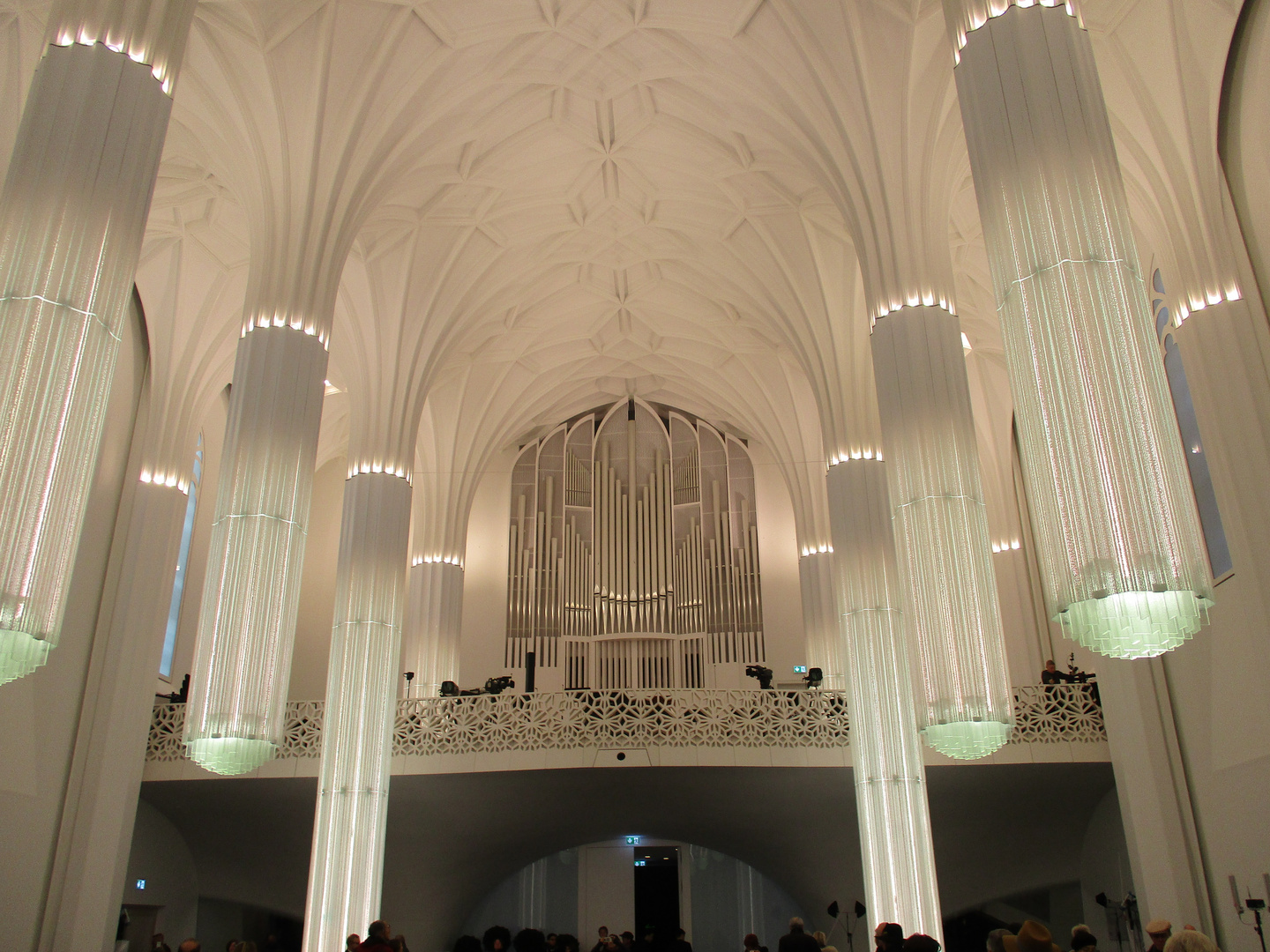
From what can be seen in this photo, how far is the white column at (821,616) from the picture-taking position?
18062mm

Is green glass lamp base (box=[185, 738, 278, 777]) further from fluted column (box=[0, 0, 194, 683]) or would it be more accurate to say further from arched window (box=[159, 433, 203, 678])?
arched window (box=[159, 433, 203, 678])

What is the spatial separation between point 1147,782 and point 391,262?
42.5 feet

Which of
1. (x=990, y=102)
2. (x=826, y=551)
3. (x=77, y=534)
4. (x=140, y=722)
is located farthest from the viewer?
(x=826, y=551)

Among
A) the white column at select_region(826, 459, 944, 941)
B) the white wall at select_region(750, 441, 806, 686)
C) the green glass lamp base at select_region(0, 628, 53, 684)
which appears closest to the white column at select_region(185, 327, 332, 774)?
the green glass lamp base at select_region(0, 628, 53, 684)

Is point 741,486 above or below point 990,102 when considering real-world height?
above

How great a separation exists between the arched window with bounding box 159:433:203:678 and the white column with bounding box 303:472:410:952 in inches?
181

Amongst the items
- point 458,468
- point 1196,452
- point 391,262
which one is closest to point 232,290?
point 391,262

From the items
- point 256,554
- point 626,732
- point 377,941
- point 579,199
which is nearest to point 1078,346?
point 377,941

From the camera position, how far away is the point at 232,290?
52.0 feet

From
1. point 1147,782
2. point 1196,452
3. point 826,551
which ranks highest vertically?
point 826,551

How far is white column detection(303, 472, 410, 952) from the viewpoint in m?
11.9

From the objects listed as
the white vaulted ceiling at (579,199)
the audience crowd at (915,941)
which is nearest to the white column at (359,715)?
the white vaulted ceiling at (579,199)

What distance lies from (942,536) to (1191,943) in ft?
18.9

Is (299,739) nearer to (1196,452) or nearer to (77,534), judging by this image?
(77,534)
